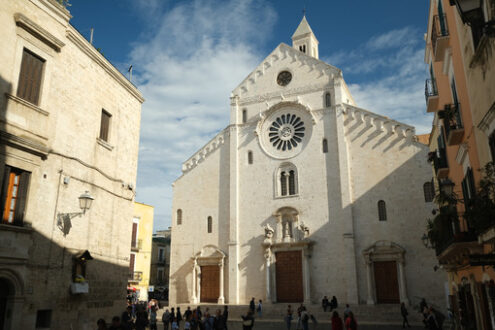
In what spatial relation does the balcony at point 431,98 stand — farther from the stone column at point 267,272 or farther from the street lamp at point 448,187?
the stone column at point 267,272

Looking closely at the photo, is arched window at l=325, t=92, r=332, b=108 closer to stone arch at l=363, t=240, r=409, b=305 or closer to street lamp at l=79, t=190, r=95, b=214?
stone arch at l=363, t=240, r=409, b=305

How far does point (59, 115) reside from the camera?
12719 millimetres

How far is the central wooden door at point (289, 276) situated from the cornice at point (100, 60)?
16624mm

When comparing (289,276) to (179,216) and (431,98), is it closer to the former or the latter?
(179,216)

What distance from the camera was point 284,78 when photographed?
33719 millimetres

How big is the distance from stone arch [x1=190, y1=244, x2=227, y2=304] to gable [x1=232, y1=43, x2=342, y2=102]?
39.7ft

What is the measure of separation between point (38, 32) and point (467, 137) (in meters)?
11.9

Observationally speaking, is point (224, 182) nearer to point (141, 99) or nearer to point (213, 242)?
point (213, 242)

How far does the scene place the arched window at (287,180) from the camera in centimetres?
3109

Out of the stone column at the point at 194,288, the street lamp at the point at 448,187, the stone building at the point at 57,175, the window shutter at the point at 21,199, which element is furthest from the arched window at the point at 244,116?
the street lamp at the point at 448,187

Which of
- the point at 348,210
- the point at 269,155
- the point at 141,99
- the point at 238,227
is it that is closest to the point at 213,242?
the point at 238,227

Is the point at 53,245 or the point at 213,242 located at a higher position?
the point at 213,242

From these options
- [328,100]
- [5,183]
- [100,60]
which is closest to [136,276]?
[328,100]

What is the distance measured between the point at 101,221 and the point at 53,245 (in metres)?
2.52
